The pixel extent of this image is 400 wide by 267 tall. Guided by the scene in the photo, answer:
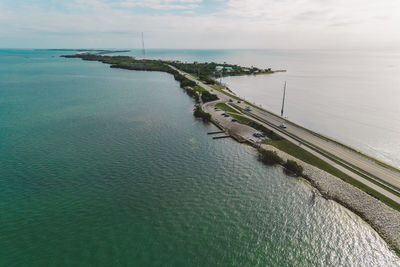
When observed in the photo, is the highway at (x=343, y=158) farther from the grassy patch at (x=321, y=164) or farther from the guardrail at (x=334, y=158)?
the grassy patch at (x=321, y=164)

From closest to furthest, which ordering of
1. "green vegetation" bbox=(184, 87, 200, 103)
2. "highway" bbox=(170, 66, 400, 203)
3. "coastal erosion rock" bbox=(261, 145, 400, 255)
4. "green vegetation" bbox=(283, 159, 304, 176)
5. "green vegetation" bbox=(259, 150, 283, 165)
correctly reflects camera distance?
1. "coastal erosion rock" bbox=(261, 145, 400, 255)
2. "highway" bbox=(170, 66, 400, 203)
3. "green vegetation" bbox=(283, 159, 304, 176)
4. "green vegetation" bbox=(259, 150, 283, 165)
5. "green vegetation" bbox=(184, 87, 200, 103)

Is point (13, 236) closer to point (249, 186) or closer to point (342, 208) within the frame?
point (249, 186)

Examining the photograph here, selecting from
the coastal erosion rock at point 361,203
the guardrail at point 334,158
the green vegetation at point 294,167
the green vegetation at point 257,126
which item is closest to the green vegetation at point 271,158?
the green vegetation at point 294,167

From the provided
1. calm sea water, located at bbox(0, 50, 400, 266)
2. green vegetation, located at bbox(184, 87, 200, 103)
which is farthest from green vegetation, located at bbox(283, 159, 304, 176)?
green vegetation, located at bbox(184, 87, 200, 103)

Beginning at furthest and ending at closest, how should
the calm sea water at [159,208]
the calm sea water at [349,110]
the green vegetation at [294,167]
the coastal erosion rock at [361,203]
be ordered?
the calm sea water at [349,110], the green vegetation at [294,167], the coastal erosion rock at [361,203], the calm sea water at [159,208]

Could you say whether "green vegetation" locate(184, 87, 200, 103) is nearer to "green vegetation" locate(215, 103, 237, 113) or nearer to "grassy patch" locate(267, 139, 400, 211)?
"green vegetation" locate(215, 103, 237, 113)

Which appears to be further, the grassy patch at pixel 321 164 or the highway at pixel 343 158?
the highway at pixel 343 158

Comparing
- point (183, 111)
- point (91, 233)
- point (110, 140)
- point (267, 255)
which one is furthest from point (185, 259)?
point (183, 111)
